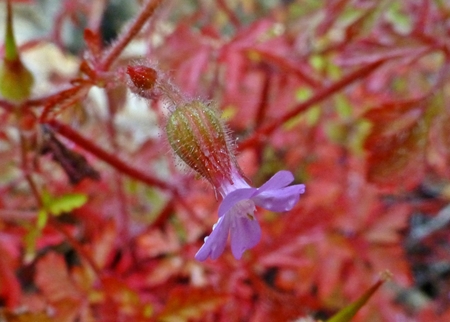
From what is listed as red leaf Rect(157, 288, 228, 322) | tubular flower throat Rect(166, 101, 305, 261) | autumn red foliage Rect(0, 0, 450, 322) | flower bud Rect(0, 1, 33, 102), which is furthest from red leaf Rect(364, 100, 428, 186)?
flower bud Rect(0, 1, 33, 102)

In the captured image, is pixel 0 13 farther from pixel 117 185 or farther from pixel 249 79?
pixel 117 185

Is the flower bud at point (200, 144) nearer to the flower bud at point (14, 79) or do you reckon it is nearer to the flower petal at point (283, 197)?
the flower petal at point (283, 197)

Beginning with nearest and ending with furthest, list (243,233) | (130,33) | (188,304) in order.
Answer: (243,233) → (130,33) → (188,304)

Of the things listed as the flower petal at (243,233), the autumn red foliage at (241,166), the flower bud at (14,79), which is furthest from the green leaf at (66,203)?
the flower petal at (243,233)

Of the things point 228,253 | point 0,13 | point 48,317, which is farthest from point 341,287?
point 0,13

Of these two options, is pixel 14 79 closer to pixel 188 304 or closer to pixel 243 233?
pixel 243 233

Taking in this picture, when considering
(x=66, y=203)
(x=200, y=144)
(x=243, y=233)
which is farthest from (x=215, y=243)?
(x=66, y=203)

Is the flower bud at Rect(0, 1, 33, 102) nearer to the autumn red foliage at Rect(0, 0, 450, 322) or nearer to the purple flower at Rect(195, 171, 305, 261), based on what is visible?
the autumn red foliage at Rect(0, 0, 450, 322)
